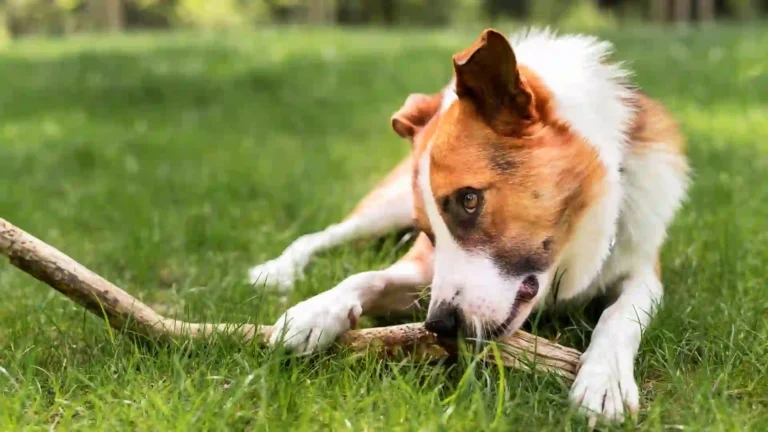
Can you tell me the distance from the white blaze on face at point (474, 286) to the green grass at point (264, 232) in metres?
0.18

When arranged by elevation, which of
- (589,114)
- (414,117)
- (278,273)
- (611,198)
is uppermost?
(589,114)

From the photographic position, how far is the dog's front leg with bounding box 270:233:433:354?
247cm

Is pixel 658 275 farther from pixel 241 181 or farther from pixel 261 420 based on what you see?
pixel 241 181

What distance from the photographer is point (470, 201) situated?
245 centimetres

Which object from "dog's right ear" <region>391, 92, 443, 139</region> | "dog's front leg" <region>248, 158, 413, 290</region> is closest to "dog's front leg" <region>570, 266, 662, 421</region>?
"dog's right ear" <region>391, 92, 443, 139</region>

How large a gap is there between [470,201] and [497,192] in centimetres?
9

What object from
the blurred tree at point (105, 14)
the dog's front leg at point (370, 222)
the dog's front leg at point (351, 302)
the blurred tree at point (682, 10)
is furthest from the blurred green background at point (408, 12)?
the dog's front leg at point (351, 302)

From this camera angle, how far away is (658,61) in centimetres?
966

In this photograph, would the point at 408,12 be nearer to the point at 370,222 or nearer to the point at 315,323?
the point at 370,222

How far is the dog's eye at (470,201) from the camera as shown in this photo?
2.44 metres

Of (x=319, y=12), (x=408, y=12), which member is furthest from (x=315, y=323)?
(x=408, y=12)

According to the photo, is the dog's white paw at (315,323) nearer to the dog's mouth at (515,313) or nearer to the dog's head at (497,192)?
the dog's head at (497,192)

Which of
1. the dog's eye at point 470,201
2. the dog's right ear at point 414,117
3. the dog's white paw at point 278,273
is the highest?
the dog's right ear at point 414,117

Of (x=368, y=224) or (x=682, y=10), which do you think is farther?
(x=682, y=10)
